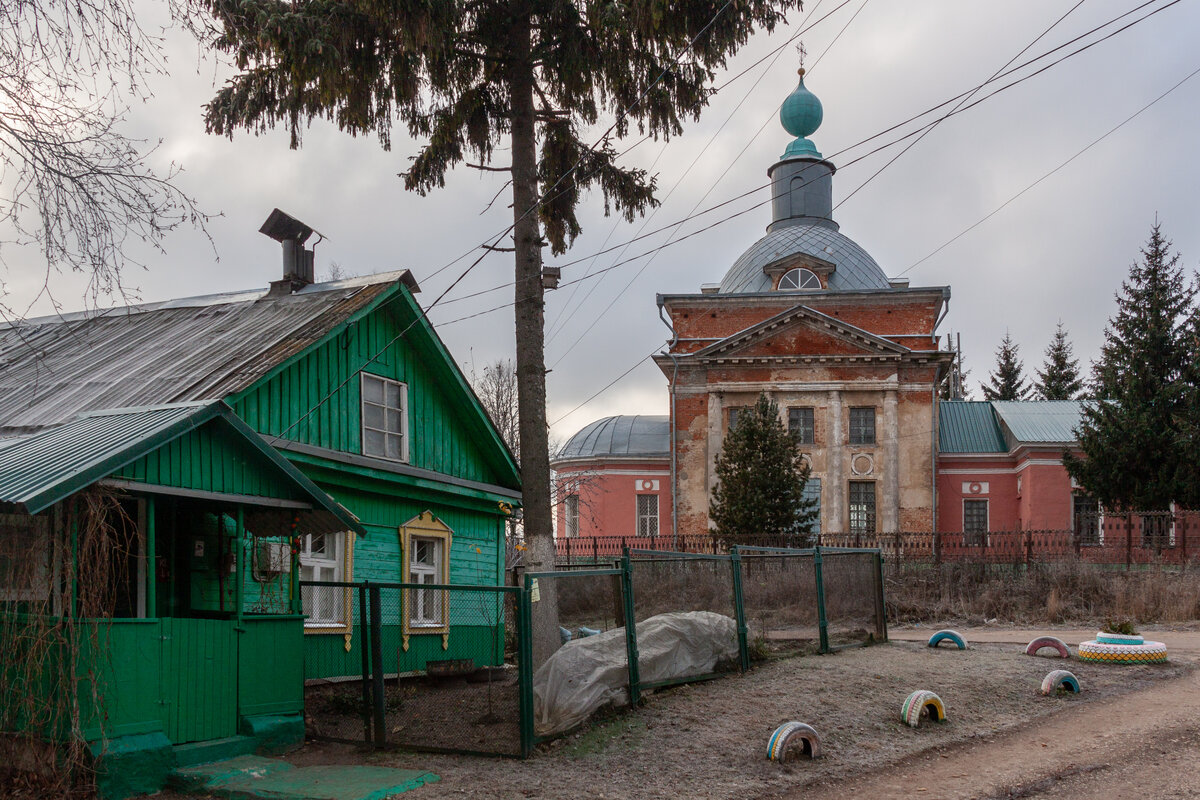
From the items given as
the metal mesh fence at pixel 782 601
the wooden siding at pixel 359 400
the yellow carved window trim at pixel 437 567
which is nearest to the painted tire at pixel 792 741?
the metal mesh fence at pixel 782 601

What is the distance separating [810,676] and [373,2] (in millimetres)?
9427

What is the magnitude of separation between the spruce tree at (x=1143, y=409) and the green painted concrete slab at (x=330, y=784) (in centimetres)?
3067

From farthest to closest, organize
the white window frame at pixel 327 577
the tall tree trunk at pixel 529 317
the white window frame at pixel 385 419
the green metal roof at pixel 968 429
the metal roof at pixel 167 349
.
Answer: the green metal roof at pixel 968 429, the white window frame at pixel 385 419, the tall tree trunk at pixel 529 317, the white window frame at pixel 327 577, the metal roof at pixel 167 349

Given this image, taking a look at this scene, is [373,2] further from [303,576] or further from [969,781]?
[969,781]

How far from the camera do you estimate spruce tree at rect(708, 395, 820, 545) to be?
30.9 meters

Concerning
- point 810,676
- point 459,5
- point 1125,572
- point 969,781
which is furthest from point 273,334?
point 1125,572

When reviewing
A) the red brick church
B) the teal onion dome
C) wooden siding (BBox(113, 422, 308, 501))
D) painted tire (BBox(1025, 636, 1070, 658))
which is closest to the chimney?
wooden siding (BBox(113, 422, 308, 501))

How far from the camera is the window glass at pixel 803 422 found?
133 feet

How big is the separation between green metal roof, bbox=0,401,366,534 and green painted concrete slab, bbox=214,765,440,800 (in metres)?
2.55

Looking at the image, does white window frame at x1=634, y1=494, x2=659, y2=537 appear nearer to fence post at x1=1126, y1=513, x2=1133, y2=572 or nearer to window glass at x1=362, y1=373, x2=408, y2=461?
fence post at x1=1126, y1=513, x2=1133, y2=572

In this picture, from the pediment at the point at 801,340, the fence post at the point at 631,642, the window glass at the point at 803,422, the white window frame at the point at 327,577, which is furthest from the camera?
the window glass at the point at 803,422

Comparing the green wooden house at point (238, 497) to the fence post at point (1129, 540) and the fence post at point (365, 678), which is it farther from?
the fence post at point (1129, 540)

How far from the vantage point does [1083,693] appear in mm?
13273

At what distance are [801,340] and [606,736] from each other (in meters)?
31.0
